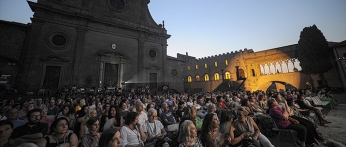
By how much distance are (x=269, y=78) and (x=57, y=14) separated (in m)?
34.9

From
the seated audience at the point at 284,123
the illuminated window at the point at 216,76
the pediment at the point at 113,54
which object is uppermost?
the pediment at the point at 113,54

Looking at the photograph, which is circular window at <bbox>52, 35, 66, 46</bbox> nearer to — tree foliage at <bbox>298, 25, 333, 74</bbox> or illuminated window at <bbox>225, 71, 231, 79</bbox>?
illuminated window at <bbox>225, 71, 231, 79</bbox>

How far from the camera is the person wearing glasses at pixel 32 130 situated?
3047 mm

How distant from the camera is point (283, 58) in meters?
24.0

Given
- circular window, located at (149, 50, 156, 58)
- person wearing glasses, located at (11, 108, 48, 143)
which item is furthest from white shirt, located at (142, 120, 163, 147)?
circular window, located at (149, 50, 156, 58)

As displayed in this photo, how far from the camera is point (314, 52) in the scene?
61.7 feet

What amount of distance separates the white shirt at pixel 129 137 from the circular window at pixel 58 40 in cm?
1863

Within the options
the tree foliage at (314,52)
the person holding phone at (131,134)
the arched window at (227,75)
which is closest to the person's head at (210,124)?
the person holding phone at (131,134)

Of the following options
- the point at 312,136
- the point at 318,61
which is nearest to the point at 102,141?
the point at 312,136

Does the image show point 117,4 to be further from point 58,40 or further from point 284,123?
point 284,123

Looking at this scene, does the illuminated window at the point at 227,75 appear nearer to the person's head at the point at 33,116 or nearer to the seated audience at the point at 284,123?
the seated audience at the point at 284,123

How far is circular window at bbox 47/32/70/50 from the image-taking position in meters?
15.3

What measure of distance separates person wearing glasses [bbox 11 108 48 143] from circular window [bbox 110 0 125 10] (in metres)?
21.6

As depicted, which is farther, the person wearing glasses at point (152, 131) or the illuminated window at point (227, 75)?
the illuminated window at point (227, 75)
